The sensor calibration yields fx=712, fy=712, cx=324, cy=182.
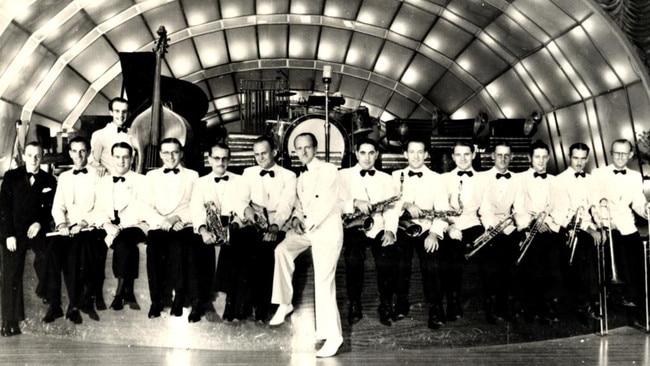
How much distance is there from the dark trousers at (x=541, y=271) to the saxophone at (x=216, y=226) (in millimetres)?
2939

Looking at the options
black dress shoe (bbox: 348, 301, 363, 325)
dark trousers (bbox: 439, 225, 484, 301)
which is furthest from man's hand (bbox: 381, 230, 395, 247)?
black dress shoe (bbox: 348, 301, 363, 325)

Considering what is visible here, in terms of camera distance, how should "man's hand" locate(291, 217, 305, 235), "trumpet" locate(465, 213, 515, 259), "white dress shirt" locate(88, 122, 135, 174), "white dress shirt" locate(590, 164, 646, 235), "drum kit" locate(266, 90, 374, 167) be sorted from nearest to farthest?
"man's hand" locate(291, 217, 305, 235)
"trumpet" locate(465, 213, 515, 259)
"white dress shirt" locate(590, 164, 646, 235)
"white dress shirt" locate(88, 122, 135, 174)
"drum kit" locate(266, 90, 374, 167)

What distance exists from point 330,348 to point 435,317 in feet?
3.88

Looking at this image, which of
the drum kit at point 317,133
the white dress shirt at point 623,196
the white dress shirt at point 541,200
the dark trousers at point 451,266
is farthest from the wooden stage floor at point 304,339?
the drum kit at point 317,133

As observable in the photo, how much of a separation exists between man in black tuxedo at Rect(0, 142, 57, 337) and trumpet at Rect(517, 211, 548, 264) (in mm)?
4775

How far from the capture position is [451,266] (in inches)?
273

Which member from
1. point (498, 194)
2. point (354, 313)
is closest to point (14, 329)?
point (354, 313)

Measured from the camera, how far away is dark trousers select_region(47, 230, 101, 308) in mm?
6848

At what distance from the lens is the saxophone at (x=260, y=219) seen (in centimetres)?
680

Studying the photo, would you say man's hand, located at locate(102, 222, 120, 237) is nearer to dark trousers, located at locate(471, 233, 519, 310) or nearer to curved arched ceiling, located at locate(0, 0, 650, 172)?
dark trousers, located at locate(471, 233, 519, 310)

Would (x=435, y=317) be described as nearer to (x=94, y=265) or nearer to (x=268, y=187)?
(x=268, y=187)

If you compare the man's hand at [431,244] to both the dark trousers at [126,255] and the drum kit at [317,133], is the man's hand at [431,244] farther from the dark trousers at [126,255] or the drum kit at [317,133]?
the drum kit at [317,133]

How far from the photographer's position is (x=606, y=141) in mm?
13797

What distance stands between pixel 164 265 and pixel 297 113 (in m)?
8.47
